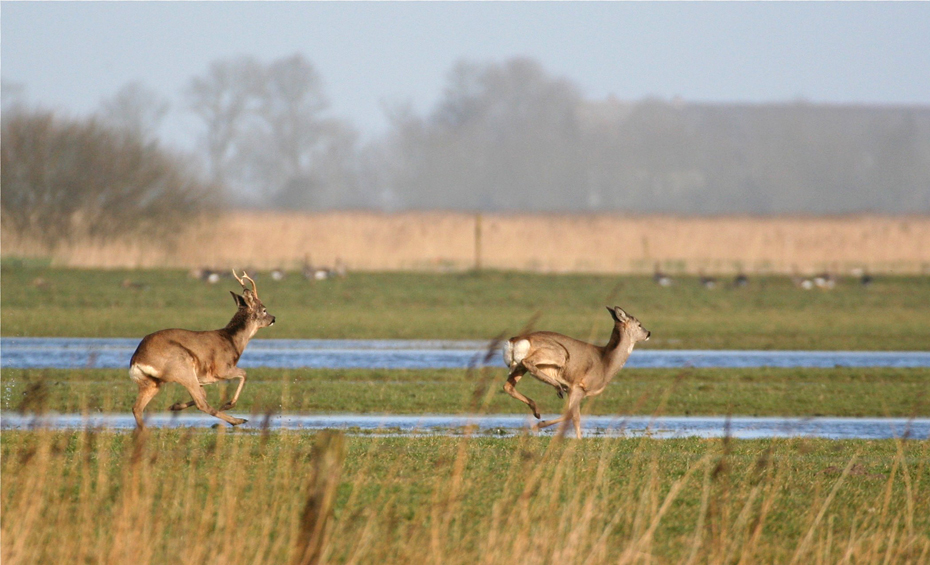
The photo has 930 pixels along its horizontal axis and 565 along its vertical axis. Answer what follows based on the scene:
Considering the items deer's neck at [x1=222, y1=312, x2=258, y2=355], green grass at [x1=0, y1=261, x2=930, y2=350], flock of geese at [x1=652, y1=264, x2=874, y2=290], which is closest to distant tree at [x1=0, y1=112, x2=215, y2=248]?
green grass at [x1=0, y1=261, x2=930, y2=350]

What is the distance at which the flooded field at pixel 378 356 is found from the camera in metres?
17.3

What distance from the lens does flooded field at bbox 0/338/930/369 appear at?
17.3 metres

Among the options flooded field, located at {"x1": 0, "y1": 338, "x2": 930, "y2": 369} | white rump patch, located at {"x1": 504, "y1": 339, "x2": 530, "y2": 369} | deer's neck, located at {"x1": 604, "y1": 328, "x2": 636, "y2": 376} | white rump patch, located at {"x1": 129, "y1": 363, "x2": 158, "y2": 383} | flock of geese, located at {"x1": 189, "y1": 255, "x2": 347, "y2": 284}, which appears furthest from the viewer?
flock of geese, located at {"x1": 189, "y1": 255, "x2": 347, "y2": 284}

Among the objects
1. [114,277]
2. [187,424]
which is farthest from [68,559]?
[114,277]

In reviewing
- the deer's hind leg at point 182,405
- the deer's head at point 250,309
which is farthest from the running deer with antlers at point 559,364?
the deer's hind leg at point 182,405

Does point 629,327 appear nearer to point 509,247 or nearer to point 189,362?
point 189,362

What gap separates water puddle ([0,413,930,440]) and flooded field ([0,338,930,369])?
3792 mm

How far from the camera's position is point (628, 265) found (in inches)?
1480

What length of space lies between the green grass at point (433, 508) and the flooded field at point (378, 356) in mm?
7509

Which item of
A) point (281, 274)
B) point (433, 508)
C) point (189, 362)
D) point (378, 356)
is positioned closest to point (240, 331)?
point (189, 362)

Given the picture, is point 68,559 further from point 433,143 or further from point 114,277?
point 433,143

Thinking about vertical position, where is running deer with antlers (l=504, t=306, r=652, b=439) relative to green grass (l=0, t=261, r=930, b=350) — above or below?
below

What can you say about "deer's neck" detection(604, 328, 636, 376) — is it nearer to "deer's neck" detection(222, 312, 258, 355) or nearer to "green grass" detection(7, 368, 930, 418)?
"green grass" detection(7, 368, 930, 418)

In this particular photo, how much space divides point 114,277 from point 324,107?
217 feet
